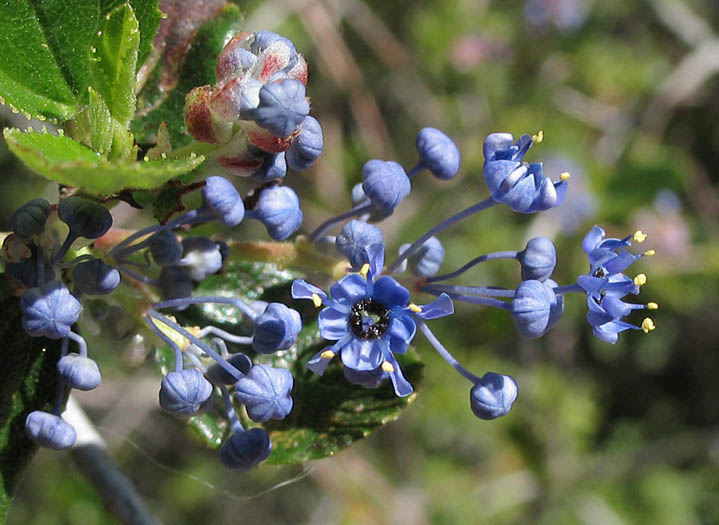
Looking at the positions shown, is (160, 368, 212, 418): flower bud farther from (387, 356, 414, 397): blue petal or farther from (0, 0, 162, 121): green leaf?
(0, 0, 162, 121): green leaf

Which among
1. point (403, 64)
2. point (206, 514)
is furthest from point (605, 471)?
point (403, 64)

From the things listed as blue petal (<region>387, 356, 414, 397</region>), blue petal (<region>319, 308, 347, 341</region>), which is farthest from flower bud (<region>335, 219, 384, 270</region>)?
blue petal (<region>387, 356, 414, 397</region>)

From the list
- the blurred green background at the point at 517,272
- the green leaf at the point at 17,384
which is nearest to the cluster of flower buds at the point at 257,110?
the green leaf at the point at 17,384

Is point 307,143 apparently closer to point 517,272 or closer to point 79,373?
point 79,373

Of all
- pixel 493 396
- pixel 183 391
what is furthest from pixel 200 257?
pixel 493 396

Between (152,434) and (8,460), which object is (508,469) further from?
(8,460)

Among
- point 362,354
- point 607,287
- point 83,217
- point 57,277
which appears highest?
point 83,217

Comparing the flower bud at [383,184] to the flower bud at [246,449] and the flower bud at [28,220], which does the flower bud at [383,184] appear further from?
the flower bud at [28,220]

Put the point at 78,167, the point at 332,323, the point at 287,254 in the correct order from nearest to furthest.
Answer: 1. the point at 78,167
2. the point at 332,323
3. the point at 287,254
